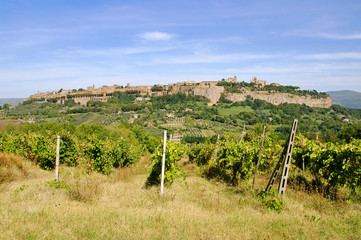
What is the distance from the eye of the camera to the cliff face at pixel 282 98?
112 meters

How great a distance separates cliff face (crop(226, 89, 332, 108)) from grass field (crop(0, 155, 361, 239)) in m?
116

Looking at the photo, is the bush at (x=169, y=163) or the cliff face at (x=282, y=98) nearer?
the bush at (x=169, y=163)

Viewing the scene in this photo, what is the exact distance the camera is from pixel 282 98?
115688 mm

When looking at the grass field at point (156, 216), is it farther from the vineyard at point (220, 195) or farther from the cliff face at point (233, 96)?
the cliff face at point (233, 96)

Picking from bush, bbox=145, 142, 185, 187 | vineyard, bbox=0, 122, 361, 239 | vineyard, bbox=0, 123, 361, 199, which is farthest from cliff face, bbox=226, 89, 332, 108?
bush, bbox=145, 142, 185, 187

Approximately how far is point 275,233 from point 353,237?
1318mm

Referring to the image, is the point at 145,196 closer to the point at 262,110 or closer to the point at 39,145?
the point at 39,145

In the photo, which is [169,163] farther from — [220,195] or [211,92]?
[211,92]

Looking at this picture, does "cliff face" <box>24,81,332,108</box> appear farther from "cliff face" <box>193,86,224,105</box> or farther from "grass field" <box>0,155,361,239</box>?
"grass field" <box>0,155,361,239</box>

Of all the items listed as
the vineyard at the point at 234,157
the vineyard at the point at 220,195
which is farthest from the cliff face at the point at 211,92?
the vineyard at the point at 220,195

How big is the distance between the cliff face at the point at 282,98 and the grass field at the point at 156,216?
11640cm

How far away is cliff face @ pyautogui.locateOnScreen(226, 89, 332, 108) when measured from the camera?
112125 mm

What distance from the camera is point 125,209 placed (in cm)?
456

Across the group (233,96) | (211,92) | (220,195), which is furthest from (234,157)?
(233,96)
